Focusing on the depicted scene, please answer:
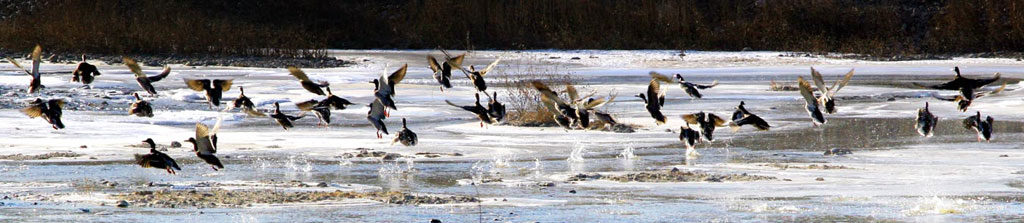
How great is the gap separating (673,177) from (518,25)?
3355 centimetres

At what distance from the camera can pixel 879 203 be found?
30.6 ft

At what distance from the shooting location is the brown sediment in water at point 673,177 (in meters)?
10.8

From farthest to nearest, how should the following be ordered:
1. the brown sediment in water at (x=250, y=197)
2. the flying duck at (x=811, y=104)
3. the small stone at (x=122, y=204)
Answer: the flying duck at (x=811, y=104) < the brown sediment in water at (x=250, y=197) < the small stone at (x=122, y=204)

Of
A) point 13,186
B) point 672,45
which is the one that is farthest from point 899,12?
point 13,186

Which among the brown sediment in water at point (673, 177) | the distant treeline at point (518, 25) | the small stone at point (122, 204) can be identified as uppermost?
the small stone at point (122, 204)

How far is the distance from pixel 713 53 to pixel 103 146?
24.9 meters

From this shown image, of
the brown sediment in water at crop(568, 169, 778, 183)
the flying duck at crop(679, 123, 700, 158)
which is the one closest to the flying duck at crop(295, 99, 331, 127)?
the brown sediment in water at crop(568, 169, 778, 183)

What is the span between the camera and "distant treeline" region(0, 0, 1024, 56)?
37094 mm

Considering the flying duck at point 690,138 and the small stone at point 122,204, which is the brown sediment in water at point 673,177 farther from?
the small stone at point 122,204

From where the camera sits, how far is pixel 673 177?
11.0m

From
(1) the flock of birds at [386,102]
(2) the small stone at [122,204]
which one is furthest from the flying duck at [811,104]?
(2) the small stone at [122,204]

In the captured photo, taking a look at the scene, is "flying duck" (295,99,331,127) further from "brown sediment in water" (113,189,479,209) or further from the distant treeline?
the distant treeline

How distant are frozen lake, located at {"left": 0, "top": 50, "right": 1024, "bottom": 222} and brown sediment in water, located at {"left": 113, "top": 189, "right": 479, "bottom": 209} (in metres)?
0.11

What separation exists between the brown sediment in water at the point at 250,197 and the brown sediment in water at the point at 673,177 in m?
1.59
